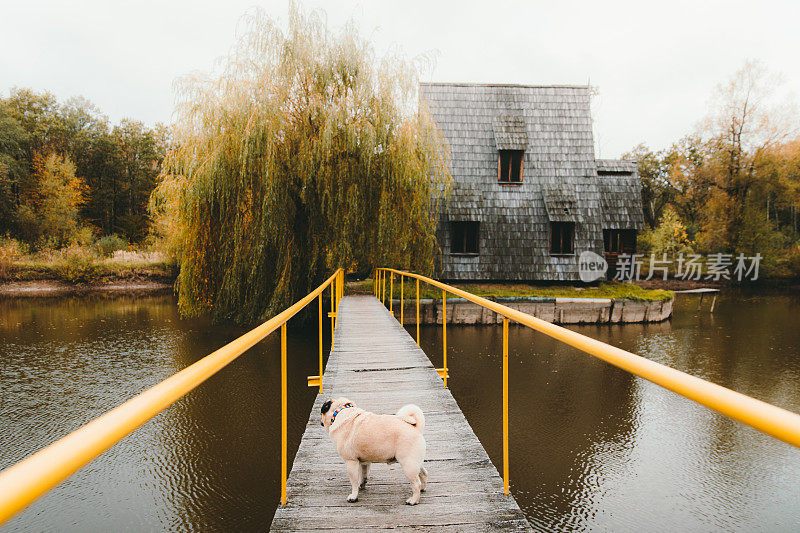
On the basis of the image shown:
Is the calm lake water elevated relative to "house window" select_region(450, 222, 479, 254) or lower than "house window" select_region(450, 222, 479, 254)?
lower

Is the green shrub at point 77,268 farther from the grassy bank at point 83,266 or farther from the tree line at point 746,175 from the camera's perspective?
the tree line at point 746,175

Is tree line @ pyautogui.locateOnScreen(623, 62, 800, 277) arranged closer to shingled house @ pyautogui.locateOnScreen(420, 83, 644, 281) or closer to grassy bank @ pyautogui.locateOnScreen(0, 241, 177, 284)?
shingled house @ pyautogui.locateOnScreen(420, 83, 644, 281)

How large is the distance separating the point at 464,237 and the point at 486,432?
31.1 ft

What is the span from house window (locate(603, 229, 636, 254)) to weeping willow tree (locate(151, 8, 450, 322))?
8.85m

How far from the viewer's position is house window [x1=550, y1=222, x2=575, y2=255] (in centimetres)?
1470

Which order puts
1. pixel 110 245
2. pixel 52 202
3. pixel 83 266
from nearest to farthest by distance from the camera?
pixel 83 266, pixel 52 202, pixel 110 245

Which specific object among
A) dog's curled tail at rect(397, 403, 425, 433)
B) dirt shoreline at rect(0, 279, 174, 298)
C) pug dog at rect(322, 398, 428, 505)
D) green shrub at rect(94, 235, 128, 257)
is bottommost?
dirt shoreline at rect(0, 279, 174, 298)

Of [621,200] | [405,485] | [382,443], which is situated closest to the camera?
[382,443]

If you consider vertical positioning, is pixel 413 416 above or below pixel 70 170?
below

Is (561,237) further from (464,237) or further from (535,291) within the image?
(464,237)

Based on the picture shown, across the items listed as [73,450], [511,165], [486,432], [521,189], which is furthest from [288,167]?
[73,450]

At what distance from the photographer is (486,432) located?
5.79m

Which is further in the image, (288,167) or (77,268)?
(77,268)

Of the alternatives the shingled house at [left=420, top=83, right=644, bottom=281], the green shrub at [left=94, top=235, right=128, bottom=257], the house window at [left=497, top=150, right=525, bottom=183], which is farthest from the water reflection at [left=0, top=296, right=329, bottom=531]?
the green shrub at [left=94, top=235, right=128, bottom=257]
